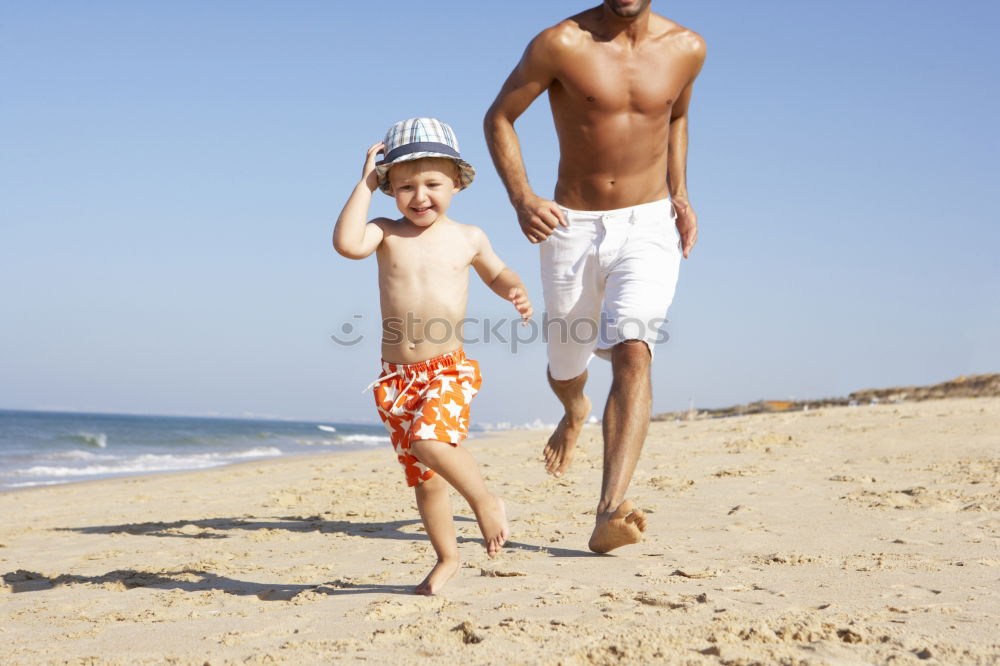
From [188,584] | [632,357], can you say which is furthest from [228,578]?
[632,357]

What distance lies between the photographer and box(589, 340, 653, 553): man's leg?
3.38m

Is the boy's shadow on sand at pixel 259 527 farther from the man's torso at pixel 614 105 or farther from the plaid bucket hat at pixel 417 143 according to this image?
the plaid bucket hat at pixel 417 143

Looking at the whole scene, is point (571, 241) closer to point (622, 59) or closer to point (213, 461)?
point (622, 59)

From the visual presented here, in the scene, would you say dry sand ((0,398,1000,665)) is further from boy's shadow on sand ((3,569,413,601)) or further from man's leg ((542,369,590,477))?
man's leg ((542,369,590,477))

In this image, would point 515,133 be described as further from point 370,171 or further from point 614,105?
point 370,171

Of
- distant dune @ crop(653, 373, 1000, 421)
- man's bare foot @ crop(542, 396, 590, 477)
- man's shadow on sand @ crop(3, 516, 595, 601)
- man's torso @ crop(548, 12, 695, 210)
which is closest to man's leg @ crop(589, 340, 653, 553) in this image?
man's shadow on sand @ crop(3, 516, 595, 601)

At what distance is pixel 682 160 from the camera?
4504mm

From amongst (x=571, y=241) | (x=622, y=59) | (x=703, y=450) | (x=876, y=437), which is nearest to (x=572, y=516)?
(x=571, y=241)

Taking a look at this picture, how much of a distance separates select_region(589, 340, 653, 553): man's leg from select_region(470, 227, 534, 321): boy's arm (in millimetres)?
629

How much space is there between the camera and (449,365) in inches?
126

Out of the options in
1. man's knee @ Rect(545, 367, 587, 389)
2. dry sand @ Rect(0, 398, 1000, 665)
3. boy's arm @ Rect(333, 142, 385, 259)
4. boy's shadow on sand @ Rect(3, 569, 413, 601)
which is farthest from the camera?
man's knee @ Rect(545, 367, 587, 389)

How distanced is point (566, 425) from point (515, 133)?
5.08 ft

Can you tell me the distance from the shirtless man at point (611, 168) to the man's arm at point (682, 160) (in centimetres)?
1

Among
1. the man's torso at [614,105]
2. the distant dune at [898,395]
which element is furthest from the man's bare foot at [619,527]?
the distant dune at [898,395]
